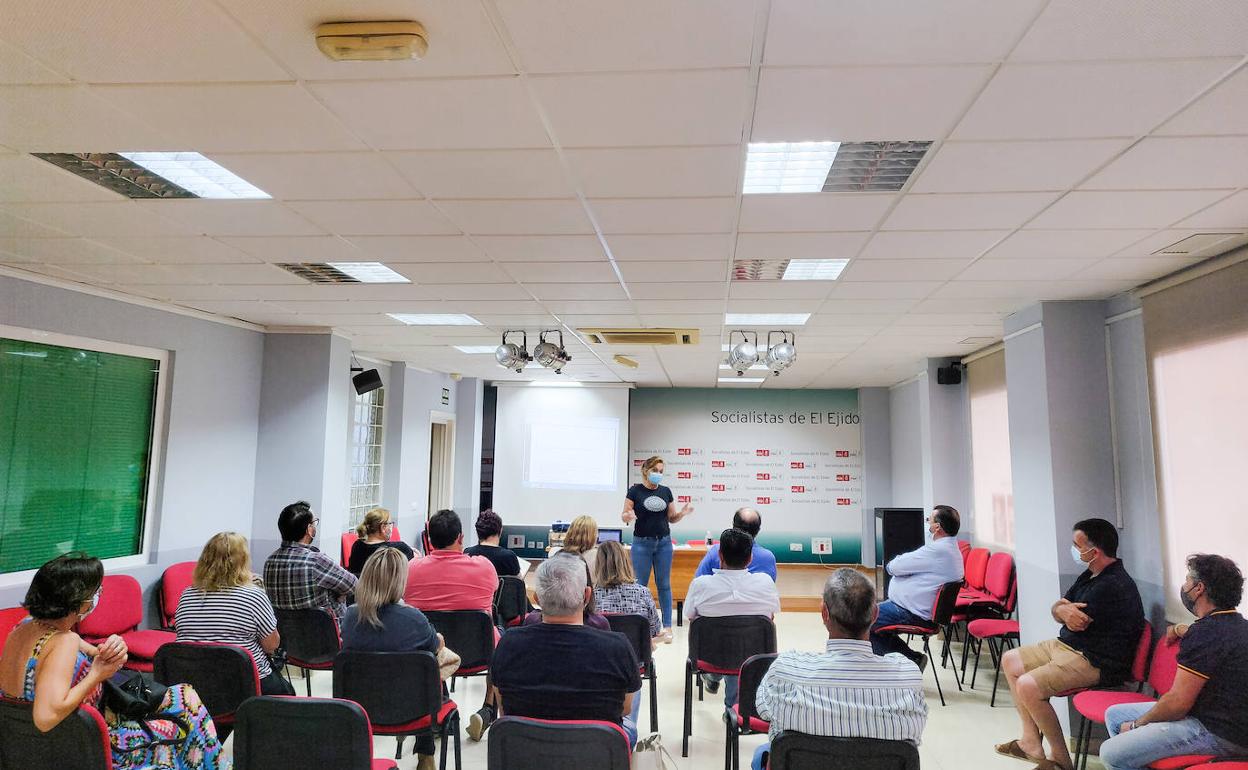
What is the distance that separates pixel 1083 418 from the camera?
15.5 ft

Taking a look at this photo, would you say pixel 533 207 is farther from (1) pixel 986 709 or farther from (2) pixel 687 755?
(1) pixel 986 709

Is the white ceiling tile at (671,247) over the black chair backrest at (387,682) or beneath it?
over

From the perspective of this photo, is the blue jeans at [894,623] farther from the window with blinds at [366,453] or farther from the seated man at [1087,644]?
the window with blinds at [366,453]

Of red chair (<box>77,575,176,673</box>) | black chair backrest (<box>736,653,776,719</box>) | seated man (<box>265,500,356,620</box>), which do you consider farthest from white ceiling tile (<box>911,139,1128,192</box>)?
red chair (<box>77,575,176,673</box>)

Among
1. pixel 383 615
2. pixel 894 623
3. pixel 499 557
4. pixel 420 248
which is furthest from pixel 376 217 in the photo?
pixel 894 623

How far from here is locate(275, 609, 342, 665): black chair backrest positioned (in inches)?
152

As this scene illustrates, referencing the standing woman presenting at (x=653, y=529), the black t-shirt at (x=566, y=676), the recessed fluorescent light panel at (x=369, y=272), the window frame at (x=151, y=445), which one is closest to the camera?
the black t-shirt at (x=566, y=676)

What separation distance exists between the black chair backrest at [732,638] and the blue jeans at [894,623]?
171cm

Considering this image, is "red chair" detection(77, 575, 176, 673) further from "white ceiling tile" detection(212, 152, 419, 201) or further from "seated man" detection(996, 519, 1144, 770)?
"seated man" detection(996, 519, 1144, 770)

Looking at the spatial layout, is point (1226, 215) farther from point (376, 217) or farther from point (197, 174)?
point (197, 174)

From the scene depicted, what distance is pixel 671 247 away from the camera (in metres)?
3.82

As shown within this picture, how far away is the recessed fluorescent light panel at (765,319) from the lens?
5.69m

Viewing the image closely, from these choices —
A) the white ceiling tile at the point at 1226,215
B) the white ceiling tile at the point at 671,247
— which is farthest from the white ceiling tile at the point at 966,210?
the white ceiling tile at the point at 671,247

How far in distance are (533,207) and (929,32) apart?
184 cm
